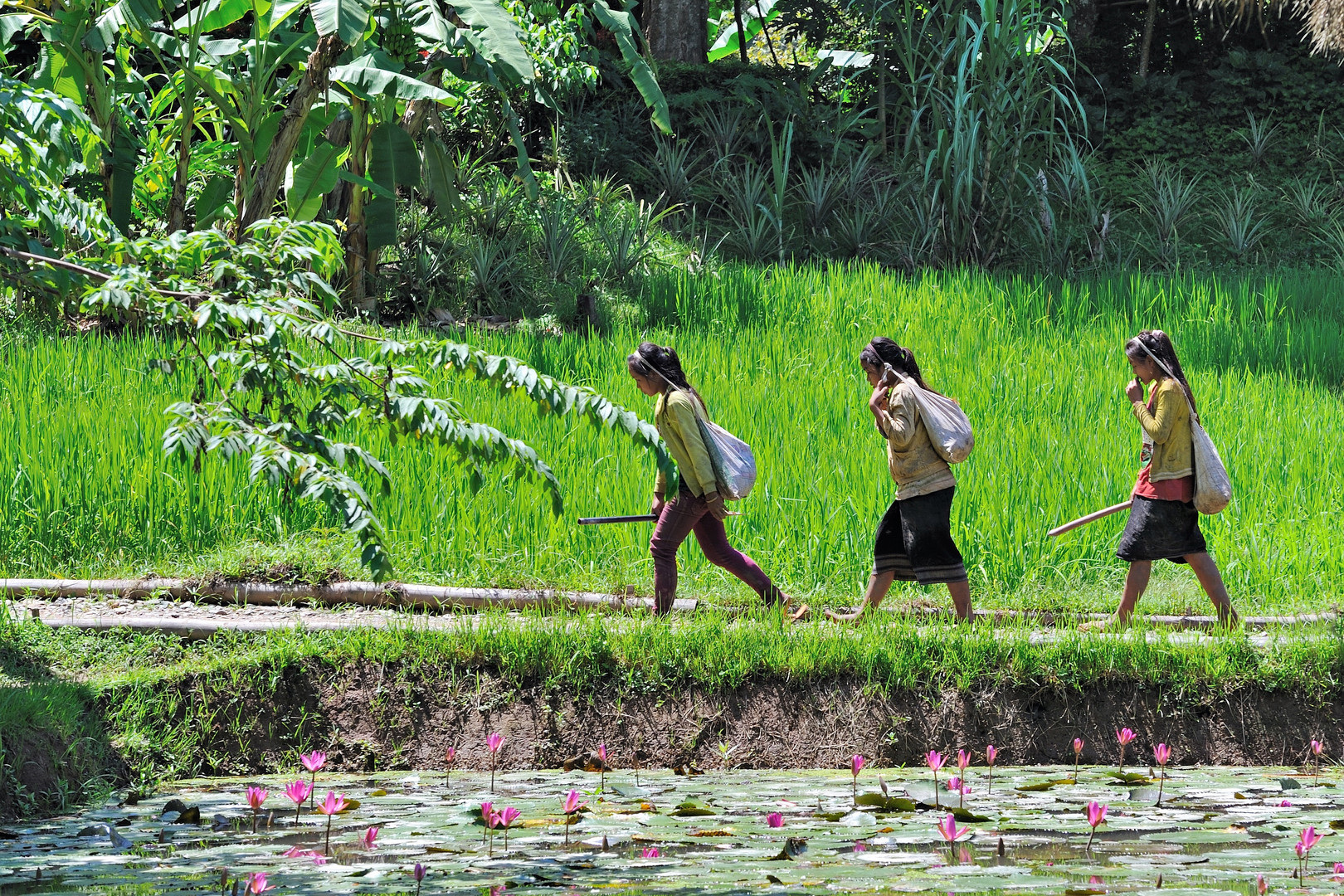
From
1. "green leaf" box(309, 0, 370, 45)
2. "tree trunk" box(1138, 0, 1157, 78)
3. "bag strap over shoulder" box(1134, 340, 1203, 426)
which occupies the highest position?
"tree trunk" box(1138, 0, 1157, 78)

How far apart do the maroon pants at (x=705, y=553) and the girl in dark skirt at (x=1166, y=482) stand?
4.55 feet

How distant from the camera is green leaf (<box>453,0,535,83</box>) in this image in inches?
330

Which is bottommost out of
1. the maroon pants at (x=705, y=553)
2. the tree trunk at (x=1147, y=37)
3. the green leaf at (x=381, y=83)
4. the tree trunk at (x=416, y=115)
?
the maroon pants at (x=705, y=553)

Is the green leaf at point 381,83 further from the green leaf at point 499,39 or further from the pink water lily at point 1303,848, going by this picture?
the pink water lily at point 1303,848

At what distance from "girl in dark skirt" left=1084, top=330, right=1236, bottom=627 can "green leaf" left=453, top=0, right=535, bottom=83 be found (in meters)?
3.99

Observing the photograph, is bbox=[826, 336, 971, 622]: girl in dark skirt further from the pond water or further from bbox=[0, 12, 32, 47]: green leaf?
bbox=[0, 12, 32, 47]: green leaf

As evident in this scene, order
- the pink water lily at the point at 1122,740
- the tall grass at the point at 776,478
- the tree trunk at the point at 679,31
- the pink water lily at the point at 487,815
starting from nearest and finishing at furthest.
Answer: the pink water lily at the point at 487,815, the pink water lily at the point at 1122,740, the tall grass at the point at 776,478, the tree trunk at the point at 679,31

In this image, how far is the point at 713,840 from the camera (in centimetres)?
377

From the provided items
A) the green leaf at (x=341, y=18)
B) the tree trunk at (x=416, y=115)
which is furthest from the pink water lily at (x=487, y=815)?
the tree trunk at (x=416, y=115)

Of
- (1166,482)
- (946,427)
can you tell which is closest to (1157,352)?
(1166,482)

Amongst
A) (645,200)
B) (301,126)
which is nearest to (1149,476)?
(301,126)

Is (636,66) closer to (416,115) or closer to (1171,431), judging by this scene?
(416,115)

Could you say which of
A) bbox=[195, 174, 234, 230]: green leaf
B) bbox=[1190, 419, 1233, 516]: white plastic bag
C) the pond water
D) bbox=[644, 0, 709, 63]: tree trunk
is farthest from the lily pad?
bbox=[644, 0, 709, 63]: tree trunk

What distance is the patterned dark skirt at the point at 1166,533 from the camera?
19.2 ft
